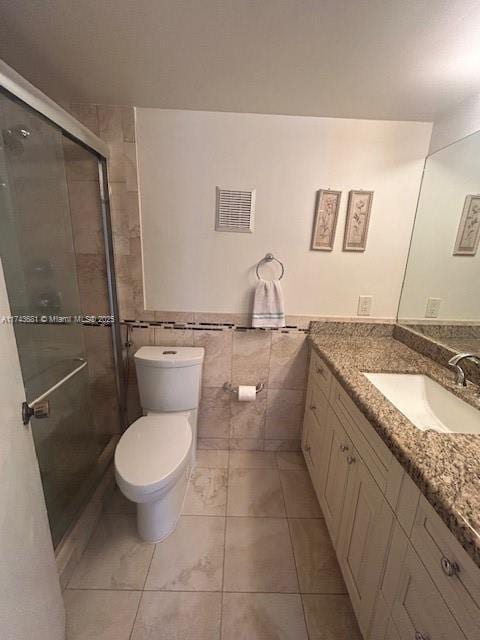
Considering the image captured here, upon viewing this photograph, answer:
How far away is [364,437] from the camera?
3.23 feet

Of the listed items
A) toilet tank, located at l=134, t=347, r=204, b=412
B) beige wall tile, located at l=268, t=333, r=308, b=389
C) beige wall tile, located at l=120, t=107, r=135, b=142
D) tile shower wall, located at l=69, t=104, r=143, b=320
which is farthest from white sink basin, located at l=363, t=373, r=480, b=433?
beige wall tile, located at l=120, t=107, r=135, b=142

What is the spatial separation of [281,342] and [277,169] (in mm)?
1041

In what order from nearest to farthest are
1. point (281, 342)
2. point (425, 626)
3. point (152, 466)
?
1. point (425, 626)
2. point (152, 466)
3. point (281, 342)

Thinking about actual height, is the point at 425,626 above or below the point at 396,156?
below

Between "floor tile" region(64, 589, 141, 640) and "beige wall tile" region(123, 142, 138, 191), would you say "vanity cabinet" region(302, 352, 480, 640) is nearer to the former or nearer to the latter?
"floor tile" region(64, 589, 141, 640)

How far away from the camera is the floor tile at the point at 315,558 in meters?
1.16

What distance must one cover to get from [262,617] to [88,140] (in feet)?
7.33

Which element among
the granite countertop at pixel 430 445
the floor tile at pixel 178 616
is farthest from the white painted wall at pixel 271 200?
the floor tile at pixel 178 616

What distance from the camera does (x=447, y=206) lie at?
141cm

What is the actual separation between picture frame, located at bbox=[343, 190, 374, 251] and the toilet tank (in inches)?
44.6

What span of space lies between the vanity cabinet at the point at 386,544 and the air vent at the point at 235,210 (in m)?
1.00

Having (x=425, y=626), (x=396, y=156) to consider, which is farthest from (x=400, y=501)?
(x=396, y=156)

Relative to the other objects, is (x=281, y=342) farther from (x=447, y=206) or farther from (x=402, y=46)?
(x=402, y=46)

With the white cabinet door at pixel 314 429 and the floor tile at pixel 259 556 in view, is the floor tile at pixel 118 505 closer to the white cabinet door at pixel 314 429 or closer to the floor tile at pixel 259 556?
the floor tile at pixel 259 556
